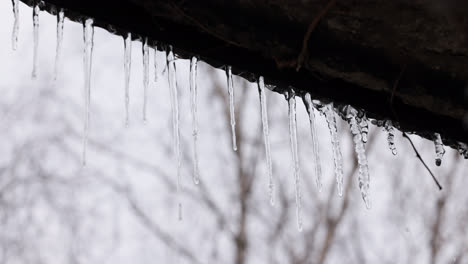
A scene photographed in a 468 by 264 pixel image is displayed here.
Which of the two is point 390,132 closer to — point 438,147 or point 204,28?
point 438,147

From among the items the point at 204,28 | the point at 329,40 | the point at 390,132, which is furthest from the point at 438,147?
the point at 204,28

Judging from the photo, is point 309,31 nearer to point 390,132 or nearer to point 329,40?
point 329,40

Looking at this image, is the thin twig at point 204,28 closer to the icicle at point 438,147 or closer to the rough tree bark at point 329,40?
the rough tree bark at point 329,40

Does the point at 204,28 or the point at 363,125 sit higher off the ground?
the point at 204,28

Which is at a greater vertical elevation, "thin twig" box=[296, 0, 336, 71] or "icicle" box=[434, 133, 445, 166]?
"thin twig" box=[296, 0, 336, 71]

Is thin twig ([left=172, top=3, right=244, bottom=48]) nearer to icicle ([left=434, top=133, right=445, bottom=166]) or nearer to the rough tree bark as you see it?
the rough tree bark

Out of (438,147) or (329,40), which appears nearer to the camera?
(329,40)

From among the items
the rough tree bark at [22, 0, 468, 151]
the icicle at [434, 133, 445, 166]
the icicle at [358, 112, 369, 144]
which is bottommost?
the icicle at [434, 133, 445, 166]

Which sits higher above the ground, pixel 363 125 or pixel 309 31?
pixel 309 31

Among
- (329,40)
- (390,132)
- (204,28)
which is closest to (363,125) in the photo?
(390,132)

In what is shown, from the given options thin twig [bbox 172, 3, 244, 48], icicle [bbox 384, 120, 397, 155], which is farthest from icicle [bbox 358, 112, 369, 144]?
thin twig [bbox 172, 3, 244, 48]

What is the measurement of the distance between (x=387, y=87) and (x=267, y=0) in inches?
17.6

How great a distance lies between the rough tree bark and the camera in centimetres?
145

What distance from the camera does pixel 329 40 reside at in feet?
5.03
